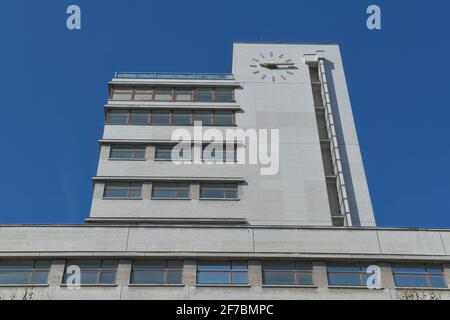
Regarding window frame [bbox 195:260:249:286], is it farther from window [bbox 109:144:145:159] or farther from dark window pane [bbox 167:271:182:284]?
window [bbox 109:144:145:159]

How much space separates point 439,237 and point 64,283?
20.3 metres

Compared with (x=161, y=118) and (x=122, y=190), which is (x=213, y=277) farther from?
(x=161, y=118)

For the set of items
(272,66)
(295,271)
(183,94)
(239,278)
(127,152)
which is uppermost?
(272,66)

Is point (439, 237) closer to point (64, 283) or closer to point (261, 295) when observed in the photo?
point (261, 295)

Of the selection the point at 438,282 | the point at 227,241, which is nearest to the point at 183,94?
the point at 227,241

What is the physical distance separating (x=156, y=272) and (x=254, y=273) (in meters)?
5.15

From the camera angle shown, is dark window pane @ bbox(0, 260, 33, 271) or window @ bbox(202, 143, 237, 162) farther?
window @ bbox(202, 143, 237, 162)

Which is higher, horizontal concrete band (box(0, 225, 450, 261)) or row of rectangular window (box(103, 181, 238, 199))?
row of rectangular window (box(103, 181, 238, 199))

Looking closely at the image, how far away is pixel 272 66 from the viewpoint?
161 ft

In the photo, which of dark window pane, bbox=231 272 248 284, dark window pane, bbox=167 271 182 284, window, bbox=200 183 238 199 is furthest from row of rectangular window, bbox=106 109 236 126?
dark window pane, bbox=167 271 182 284

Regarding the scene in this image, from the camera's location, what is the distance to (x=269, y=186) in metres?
40.1

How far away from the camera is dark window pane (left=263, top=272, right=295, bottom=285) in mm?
29562

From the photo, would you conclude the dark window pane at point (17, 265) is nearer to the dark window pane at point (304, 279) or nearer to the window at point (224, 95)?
the dark window pane at point (304, 279)
